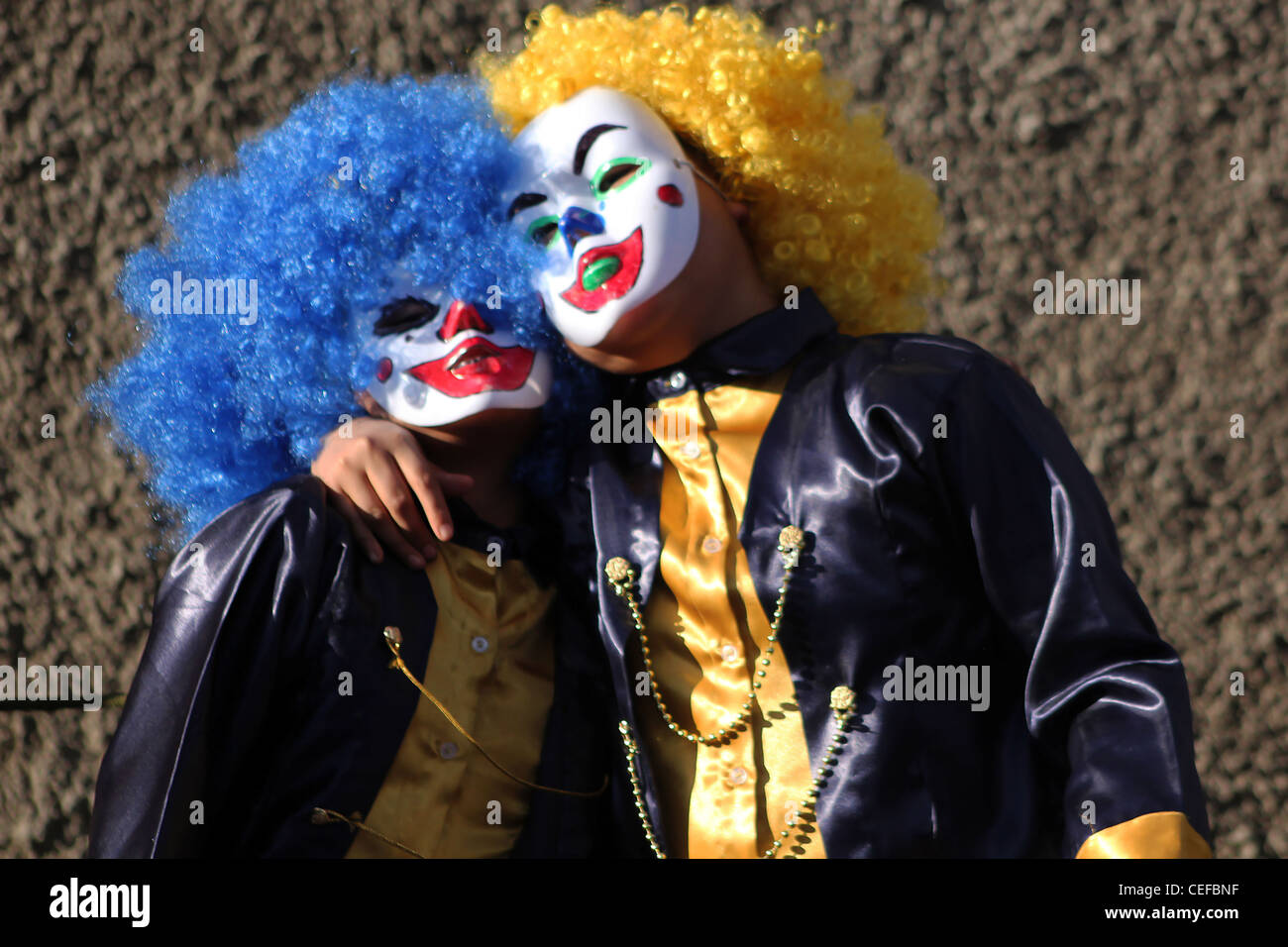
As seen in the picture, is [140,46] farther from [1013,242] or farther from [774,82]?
[1013,242]

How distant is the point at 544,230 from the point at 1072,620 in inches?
31.6

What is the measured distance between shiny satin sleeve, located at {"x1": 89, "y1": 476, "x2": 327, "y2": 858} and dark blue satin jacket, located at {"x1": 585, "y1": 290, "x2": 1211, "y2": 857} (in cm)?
39

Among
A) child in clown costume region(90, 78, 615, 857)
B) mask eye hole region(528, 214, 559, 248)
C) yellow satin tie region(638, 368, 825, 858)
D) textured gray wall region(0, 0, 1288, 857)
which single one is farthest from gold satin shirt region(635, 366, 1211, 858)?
textured gray wall region(0, 0, 1288, 857)

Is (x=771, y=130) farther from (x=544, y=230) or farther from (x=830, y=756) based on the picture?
(x=830, y=756)

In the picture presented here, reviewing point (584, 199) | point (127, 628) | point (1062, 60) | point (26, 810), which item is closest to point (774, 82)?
point (584, 199)

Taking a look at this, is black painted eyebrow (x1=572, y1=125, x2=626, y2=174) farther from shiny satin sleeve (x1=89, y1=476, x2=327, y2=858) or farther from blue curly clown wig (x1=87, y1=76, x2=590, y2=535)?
shiny satin sleeve (x1=89, y1=476, x2=327, y2=858)

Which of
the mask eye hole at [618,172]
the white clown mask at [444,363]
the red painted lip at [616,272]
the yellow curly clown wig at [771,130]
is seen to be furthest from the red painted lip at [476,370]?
the yellow curly clown wig at [771,130]

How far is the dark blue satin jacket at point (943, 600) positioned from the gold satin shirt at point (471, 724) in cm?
13

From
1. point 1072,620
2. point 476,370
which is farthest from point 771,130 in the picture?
point 1072,620

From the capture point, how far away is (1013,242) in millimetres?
2359

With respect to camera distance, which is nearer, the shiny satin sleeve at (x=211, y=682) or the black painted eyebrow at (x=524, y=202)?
the shiny satin sleeve at (x=211, y=682)

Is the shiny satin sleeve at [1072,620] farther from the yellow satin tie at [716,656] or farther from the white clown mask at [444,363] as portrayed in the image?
the white clown mask at [444,363]

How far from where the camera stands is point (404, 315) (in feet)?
5.55

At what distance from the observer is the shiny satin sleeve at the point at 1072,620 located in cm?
134
